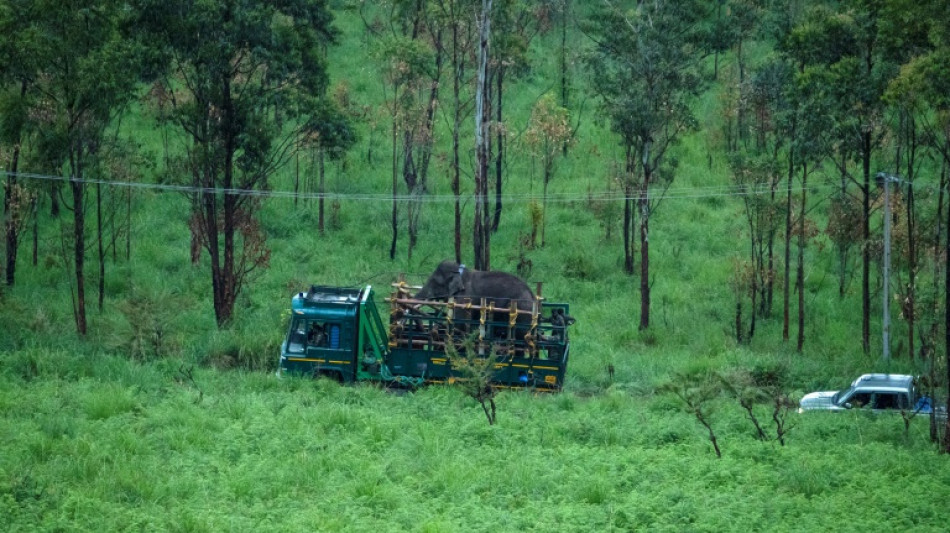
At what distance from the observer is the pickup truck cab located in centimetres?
2105

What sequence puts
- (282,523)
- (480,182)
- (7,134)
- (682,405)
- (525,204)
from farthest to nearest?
(525,204), (480,182), (7,134), (682,405), (282,523)

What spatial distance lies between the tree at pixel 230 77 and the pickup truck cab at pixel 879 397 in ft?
46.3

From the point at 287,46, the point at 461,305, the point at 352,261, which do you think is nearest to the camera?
the point at 461,305

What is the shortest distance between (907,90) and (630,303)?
12.6 meters

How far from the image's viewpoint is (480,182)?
32875mm

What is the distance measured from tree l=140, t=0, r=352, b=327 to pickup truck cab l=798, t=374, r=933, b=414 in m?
14.1

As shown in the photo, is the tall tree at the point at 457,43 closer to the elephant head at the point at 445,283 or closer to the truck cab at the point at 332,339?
the elephant head at the point at 445,283

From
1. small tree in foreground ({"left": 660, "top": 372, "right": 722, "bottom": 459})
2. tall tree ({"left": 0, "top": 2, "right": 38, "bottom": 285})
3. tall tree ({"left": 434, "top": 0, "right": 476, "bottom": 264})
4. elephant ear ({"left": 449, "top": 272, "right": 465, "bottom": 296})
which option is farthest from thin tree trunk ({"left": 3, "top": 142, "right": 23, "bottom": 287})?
small tree in foreground ({"left": 660, "top": 372, "right": 722, "bottom": 459})

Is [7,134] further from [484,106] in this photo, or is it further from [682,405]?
[682,405]

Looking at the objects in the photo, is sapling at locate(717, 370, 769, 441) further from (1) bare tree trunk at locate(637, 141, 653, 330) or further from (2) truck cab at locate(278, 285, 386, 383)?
(1) bare tree trunk at locate(637, 141, 653, 330)

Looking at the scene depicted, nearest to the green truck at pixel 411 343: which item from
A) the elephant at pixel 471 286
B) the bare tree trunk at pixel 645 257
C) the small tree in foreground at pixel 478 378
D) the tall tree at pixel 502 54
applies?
the elephant at pixel 471 286

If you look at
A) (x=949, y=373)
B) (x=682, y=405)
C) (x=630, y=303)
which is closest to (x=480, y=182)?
(x=630, y=303)

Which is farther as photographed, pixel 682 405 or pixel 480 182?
pixel 480 182

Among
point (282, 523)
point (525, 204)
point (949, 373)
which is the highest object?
point (525, 204)
